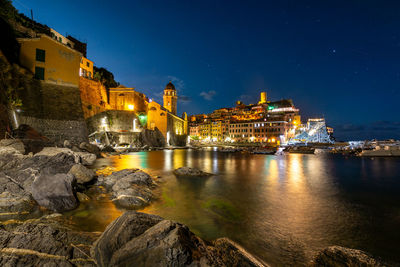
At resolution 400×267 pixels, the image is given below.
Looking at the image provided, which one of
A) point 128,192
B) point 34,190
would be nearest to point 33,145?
point 34,190

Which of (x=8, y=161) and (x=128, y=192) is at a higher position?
(x=8, y=161)

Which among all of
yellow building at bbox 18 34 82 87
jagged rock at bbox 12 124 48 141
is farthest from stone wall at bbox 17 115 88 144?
yellow building at bbox 18 34 82 87

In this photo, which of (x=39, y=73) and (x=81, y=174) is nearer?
(x=81, y=174)

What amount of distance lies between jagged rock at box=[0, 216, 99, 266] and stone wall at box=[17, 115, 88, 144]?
20324 millimetres

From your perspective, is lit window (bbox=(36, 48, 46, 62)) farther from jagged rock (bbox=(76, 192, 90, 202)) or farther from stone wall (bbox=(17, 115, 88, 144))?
jagged rock (bbox=(76, 192, 90, 202))

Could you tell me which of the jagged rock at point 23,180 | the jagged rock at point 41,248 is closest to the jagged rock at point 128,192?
the jagged rock at point 23,180

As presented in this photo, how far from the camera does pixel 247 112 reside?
98.3 meters

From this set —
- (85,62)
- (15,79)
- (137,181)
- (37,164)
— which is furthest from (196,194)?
(85,62)

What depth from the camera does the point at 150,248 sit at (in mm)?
2588

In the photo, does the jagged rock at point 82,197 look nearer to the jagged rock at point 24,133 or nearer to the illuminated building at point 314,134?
the jagged rock at point 24,133

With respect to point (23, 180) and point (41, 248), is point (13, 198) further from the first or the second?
point (41, 248)

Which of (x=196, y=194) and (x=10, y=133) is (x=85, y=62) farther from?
(x=196, y=194)

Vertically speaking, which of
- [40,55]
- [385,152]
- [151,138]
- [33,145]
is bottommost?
[385,152]

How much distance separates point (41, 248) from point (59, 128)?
885 inches
